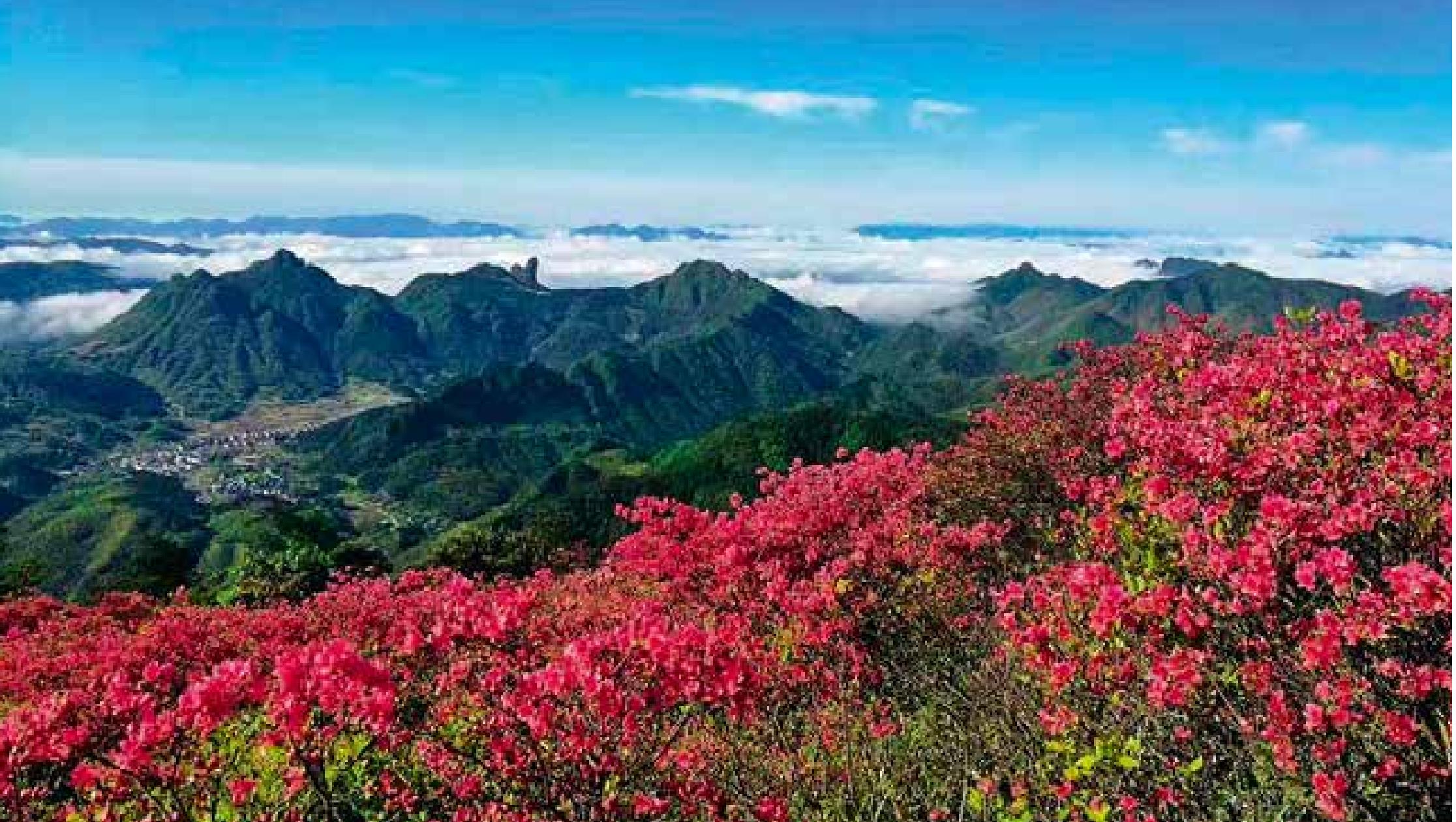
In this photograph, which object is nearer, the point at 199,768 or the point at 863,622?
the point at 199,768

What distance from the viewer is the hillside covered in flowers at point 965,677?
6.93 m

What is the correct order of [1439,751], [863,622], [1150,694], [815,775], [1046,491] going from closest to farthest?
[1439,751] → [1150,694] → [815,775] → [863,622] → [1046,491]

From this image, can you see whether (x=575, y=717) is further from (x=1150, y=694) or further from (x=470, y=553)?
(x=470, y=553)

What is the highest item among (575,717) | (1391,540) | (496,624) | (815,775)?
(1391,540)

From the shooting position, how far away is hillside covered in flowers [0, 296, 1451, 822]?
693 cm

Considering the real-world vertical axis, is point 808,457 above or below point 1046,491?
below

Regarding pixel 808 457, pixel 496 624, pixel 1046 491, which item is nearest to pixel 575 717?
pixel 496 624

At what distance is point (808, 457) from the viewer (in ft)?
Answer: 600

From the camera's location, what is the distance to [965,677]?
13.2 meters

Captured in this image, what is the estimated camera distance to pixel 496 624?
825cm

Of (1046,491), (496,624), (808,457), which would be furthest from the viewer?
(808,457)

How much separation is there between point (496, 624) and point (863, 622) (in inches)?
247

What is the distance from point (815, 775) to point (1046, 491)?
12139 millimetres

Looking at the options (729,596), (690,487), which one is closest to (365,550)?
(729,596)
